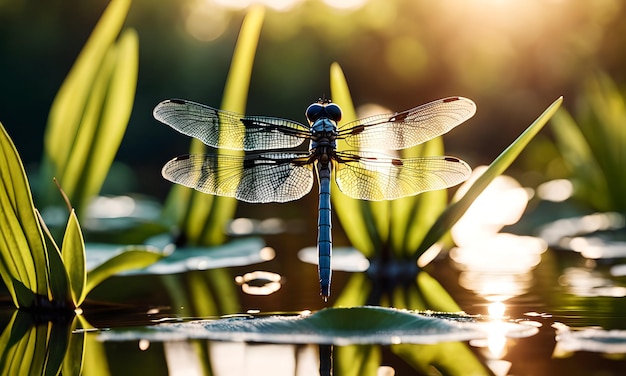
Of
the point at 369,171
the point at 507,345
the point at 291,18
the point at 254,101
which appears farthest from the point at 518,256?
the point at 291,18

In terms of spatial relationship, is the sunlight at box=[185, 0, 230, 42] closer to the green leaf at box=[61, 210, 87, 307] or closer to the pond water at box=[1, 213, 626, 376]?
the pond water at box=[1, 213, 626, 376]

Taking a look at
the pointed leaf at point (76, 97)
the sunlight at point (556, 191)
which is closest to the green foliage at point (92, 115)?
the pointed leaf at point (76, 97)

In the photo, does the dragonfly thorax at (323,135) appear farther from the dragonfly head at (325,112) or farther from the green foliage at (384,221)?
the green foliage at (384,221)

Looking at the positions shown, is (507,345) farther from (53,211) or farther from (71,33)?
(71,33)

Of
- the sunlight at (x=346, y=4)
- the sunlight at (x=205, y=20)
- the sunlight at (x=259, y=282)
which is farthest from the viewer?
the sunlight at (x=205, y=20)

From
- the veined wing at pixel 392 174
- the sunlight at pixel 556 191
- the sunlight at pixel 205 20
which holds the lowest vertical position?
the veined wing at pixel 392 174

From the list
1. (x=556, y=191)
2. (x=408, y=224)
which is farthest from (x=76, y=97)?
(x=556, y=191)

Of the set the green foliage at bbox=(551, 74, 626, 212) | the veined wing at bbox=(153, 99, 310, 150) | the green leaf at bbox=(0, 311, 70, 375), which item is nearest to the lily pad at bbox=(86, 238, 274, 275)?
the veined wing at bbox=(153, 99, 310, 150)
